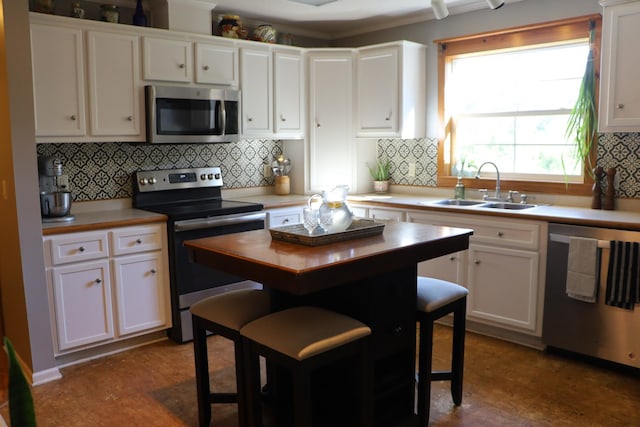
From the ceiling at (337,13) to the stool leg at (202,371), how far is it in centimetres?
251

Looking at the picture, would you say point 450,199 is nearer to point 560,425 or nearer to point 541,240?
point 541,240

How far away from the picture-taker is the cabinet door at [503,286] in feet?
11.5

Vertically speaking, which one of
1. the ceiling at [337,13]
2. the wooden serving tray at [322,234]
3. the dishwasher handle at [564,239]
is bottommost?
the dishwasher handle at [564,239]

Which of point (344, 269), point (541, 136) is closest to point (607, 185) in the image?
point (541, 136)

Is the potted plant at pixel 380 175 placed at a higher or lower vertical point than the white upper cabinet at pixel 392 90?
lower

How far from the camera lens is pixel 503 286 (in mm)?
3621

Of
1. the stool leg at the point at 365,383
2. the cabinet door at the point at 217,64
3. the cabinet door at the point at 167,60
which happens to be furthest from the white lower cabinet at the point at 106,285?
the stool leg at the point at 365,383

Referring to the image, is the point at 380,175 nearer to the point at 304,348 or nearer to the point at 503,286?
the point at 503,286

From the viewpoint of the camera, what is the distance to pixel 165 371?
3.29 m

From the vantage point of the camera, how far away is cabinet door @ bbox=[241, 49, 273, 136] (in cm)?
426

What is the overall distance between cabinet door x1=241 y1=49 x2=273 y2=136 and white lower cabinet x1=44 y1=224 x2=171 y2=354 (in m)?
1.19

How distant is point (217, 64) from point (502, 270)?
246cm

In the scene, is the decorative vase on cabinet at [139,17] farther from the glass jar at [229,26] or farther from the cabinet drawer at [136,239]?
the cabinet drawer at [136,239]

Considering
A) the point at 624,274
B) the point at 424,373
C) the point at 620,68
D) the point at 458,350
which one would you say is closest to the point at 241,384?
the point at 424,373
